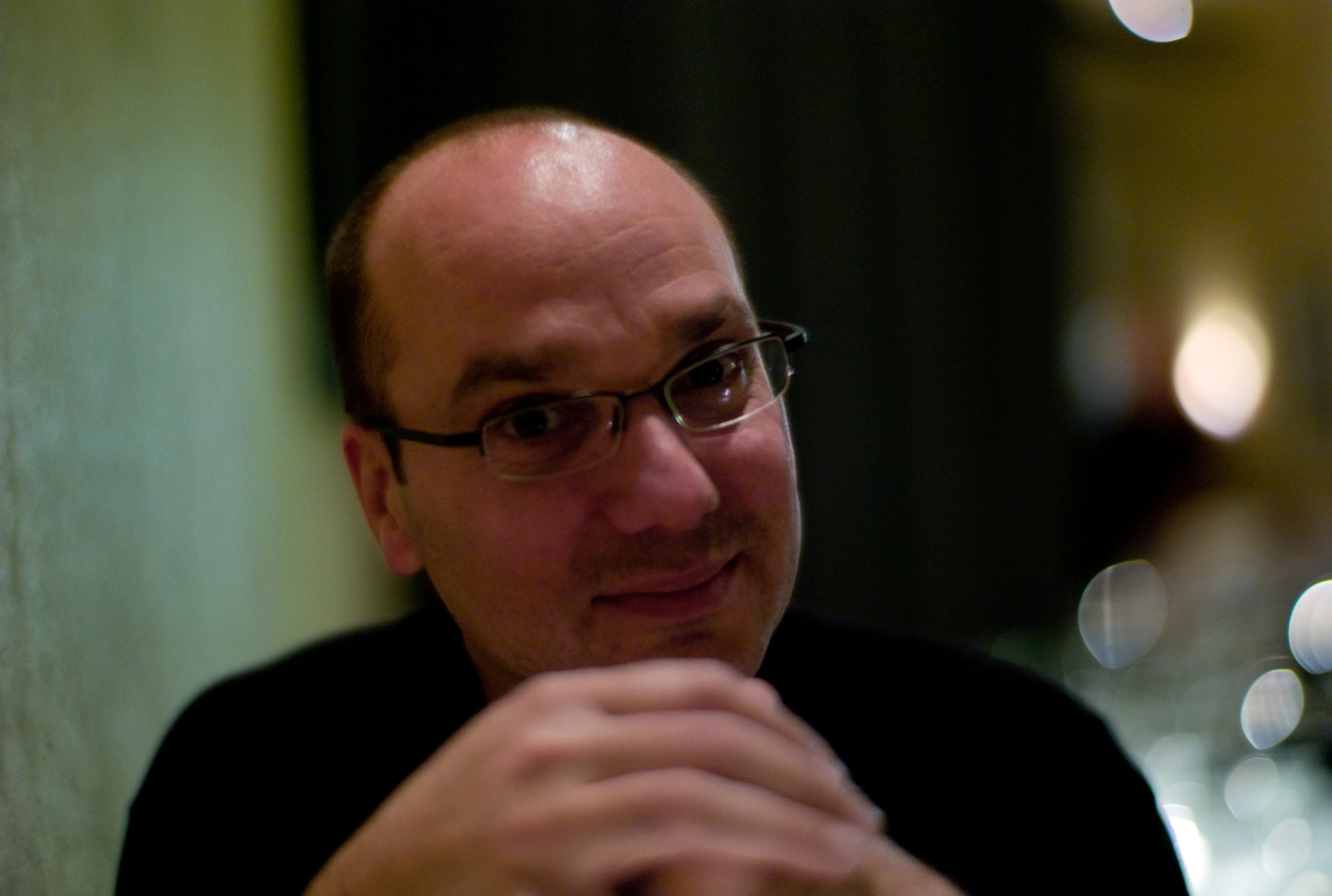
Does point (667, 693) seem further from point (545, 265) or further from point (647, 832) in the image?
point (545, 265)

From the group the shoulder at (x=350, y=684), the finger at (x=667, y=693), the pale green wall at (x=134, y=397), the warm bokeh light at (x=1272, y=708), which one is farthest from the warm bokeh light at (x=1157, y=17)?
the finger at (x=667, y=693)

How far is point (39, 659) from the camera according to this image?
111cm

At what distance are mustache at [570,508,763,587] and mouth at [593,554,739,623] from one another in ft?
0.04

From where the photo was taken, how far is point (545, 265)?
94 cm

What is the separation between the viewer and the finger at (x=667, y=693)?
0.68 meters

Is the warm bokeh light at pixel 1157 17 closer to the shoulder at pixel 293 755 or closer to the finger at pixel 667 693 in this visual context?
the shoulder at pixel 293 755

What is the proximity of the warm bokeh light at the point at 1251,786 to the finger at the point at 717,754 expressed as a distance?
1910 mm

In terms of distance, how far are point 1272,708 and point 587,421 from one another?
2148 mm

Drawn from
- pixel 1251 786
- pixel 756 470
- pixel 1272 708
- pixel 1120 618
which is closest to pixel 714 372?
pixel 756 470

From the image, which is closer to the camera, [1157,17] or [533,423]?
[533,423]

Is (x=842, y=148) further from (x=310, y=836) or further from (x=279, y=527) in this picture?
(x=310, y=836)

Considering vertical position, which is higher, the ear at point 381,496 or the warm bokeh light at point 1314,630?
the ear at point 381,496

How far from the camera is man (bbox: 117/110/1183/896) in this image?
658mm

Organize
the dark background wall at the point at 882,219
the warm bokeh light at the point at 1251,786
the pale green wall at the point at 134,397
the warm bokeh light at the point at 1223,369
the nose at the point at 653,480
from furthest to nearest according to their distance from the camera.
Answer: the warm bokeh light at the point at 1223,369 < the dark background wall at the point at 882,219 < the warm bokeh light at the point at 1251,786 < the pale green wall at the point at 134,397 < the nose at the point at 653,480
